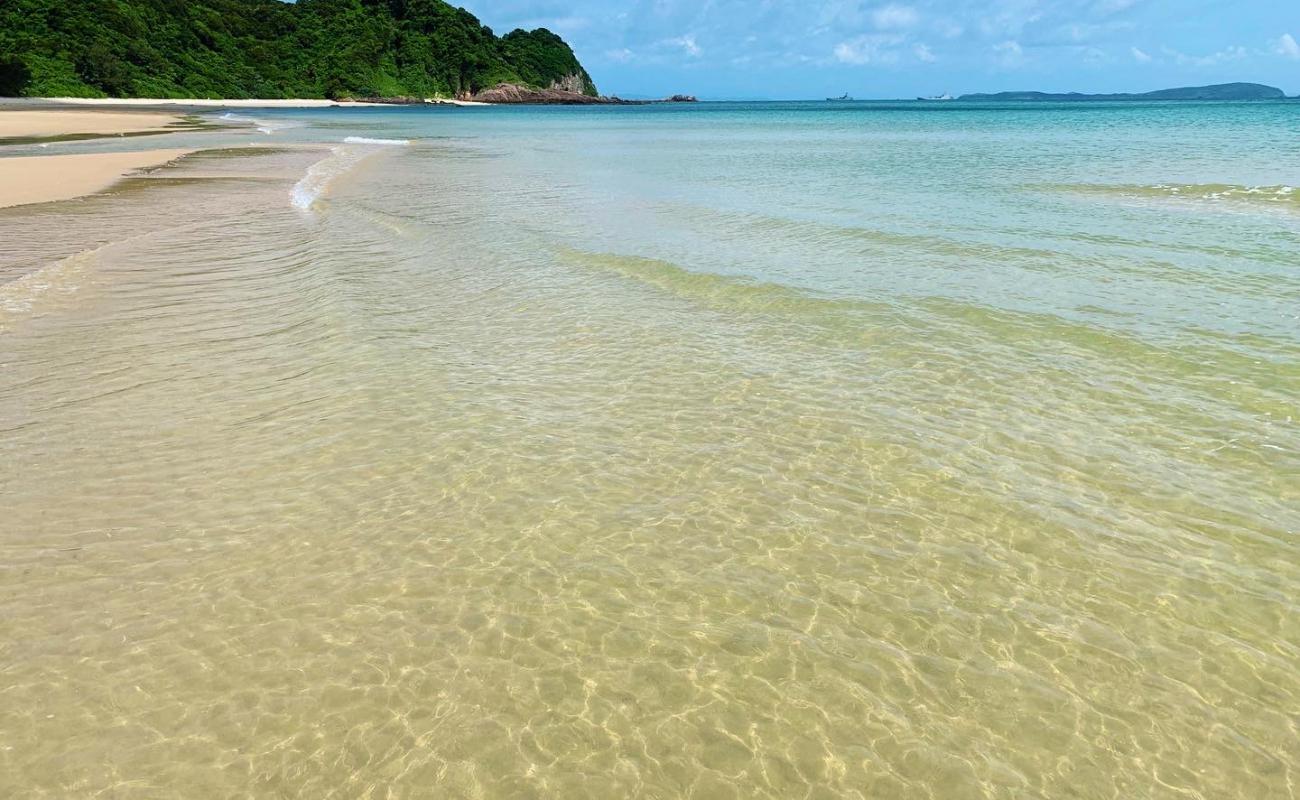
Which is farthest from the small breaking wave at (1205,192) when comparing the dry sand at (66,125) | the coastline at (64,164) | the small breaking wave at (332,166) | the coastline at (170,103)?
the coastline at (170,103)

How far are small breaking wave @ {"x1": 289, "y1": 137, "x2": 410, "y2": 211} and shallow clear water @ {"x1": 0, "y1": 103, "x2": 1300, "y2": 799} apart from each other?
13.0 m

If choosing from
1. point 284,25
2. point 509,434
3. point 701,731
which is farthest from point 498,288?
point 284,25

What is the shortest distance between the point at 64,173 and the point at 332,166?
1187cm

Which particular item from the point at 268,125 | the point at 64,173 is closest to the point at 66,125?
the point at 268,125

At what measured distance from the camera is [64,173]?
1261 inches

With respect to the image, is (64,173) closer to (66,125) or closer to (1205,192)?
(66,125)

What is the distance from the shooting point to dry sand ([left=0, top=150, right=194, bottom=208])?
26.5 metres

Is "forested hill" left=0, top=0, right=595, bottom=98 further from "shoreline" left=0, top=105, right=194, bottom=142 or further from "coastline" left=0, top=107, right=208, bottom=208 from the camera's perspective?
"coastline" left=0, top=107, right=208, bottom=208

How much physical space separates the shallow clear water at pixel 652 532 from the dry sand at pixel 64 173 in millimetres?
14255

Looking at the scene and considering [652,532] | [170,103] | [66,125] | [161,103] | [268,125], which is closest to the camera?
[652,532]

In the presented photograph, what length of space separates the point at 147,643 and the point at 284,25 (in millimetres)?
236673

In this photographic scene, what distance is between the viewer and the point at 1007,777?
433 cm

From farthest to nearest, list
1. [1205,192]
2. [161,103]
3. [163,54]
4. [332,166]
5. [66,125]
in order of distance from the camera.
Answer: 1. [163,54]
2. [161,103]
3. [66,125]
4. [332,166]
5. [1205,192]

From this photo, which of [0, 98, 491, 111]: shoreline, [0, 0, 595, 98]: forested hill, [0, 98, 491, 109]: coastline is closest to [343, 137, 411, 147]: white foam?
[0, 98, 491, 111]: shoreline
